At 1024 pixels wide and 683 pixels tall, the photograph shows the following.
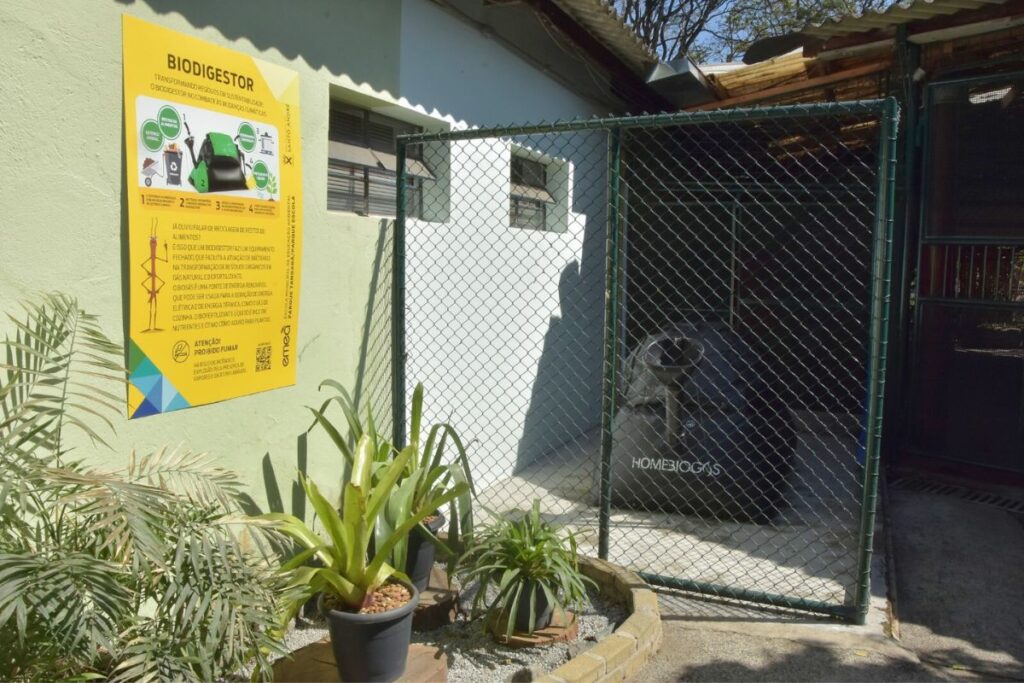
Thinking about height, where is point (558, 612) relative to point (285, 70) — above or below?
below

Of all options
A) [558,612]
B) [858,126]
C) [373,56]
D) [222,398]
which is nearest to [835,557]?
[558,612]

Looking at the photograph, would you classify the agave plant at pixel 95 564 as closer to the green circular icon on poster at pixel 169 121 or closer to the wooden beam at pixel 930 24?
the green circular icon on poster at pixel 169 121

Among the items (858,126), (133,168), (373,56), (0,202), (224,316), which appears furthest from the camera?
(858,126)

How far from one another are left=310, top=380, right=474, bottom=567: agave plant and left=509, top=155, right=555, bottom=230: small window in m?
2.59

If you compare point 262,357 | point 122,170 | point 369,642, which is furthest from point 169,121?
point 369,642

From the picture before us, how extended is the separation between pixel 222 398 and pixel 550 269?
3.60 m

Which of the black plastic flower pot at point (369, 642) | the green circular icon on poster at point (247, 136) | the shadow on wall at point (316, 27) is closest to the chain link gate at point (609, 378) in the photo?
→ the shadow on wall at point (316, 27)

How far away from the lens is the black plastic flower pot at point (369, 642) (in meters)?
2.77

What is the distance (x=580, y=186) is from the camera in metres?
7.06

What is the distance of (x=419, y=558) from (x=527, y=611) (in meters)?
0.61

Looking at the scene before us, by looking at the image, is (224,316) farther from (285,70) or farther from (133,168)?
(285,70)

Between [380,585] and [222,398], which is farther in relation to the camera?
[222,398]

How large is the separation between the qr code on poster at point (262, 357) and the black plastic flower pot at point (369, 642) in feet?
3.72

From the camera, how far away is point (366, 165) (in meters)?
4.42
